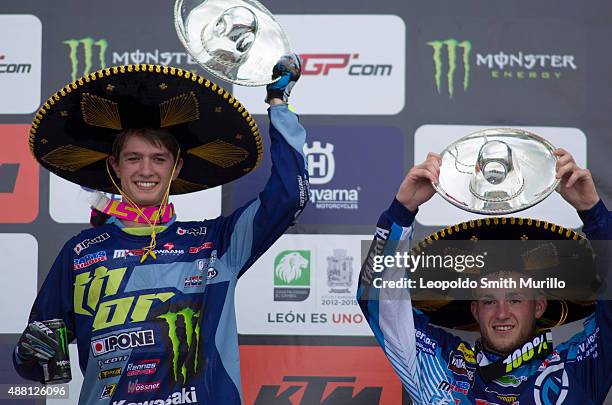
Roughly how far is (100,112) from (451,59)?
44.0 inches

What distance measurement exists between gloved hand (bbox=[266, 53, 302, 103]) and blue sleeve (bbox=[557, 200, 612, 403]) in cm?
82

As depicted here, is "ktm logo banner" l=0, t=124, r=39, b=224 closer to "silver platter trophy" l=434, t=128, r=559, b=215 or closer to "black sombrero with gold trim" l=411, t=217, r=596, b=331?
"black sombrero with gold trim" l=411, t=217, r=596, b=331

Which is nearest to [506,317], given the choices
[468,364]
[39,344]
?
[468,364]

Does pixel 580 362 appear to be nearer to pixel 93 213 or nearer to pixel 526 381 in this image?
pixel 526 381

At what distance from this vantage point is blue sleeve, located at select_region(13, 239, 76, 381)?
2.95m

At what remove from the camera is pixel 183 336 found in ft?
9.34

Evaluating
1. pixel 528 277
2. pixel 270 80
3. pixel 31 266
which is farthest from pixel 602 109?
pixel 31 266

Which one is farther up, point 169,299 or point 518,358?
point 169,299

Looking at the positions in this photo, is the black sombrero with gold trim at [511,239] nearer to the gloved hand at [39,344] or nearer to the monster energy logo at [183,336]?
the monster energy logo at [183,336]

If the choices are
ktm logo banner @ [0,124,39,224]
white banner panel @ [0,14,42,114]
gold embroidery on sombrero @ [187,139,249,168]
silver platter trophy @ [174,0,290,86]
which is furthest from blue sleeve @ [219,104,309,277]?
white banner panel @ [0,14,42,114]

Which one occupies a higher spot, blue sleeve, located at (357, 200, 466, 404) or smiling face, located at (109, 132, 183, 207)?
smiling face, located at (109, 132, 183, 207)

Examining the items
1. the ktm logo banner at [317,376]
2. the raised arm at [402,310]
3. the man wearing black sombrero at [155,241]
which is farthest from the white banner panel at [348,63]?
the ktm logo banner at [317,376]

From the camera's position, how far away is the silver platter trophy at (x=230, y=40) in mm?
2838

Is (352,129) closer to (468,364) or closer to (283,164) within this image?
(283,164)
